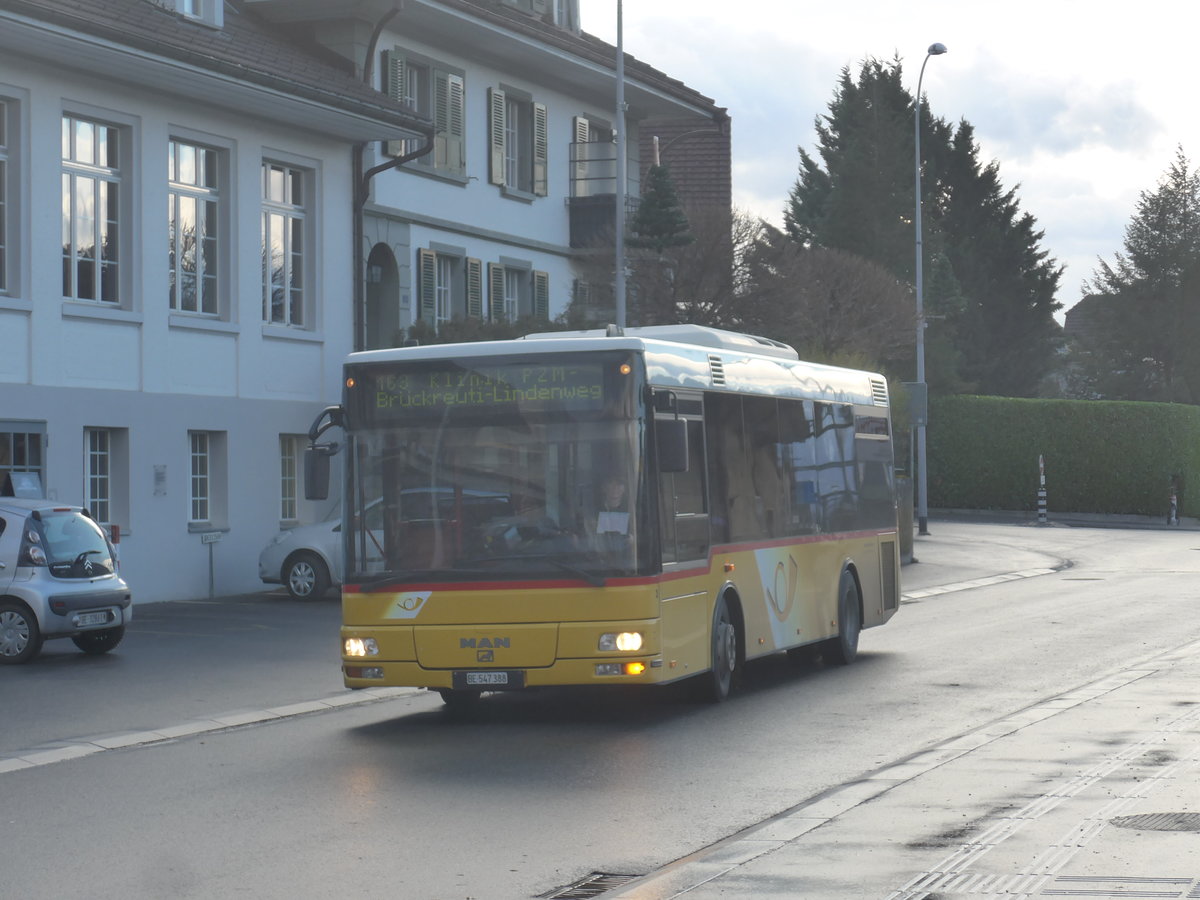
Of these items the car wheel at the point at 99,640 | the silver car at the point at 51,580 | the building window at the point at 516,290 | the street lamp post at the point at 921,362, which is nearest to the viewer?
the silver car at the point at 51,580

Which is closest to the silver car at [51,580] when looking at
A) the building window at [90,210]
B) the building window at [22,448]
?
the building window at [22,448]

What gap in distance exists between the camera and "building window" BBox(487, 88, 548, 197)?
35.8 m

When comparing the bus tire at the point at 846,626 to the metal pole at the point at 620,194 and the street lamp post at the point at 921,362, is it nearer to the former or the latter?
the metal pole at the point at 620,194

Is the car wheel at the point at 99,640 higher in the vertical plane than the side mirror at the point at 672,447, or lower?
lower

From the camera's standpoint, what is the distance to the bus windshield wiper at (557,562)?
12914 millimetres

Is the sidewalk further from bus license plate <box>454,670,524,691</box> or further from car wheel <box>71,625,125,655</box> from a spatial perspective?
car wheel <box>71,625,125,655</box>

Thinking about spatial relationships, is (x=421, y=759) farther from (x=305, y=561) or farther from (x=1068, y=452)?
(x=1068, y=452)

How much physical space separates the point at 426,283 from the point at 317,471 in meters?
19.9

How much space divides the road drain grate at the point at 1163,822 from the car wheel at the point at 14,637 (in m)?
12.2

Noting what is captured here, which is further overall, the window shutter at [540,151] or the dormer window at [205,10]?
the window shutter at [540,151]

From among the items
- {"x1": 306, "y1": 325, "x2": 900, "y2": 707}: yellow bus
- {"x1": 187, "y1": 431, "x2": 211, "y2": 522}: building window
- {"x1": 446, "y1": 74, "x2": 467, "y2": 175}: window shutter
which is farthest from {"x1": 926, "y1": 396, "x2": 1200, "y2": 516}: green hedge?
{"x1": 306, "y1": 325, "x2": 900, "y2": 707}: yellow bus

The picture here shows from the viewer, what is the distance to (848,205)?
7300cm

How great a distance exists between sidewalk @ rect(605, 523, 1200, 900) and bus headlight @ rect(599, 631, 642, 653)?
7.18ft

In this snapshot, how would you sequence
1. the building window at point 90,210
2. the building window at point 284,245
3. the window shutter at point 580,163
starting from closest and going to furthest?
1. the building window at point 90,210
2. the building window at point 284,245
3. the window shutter at point 580,163
